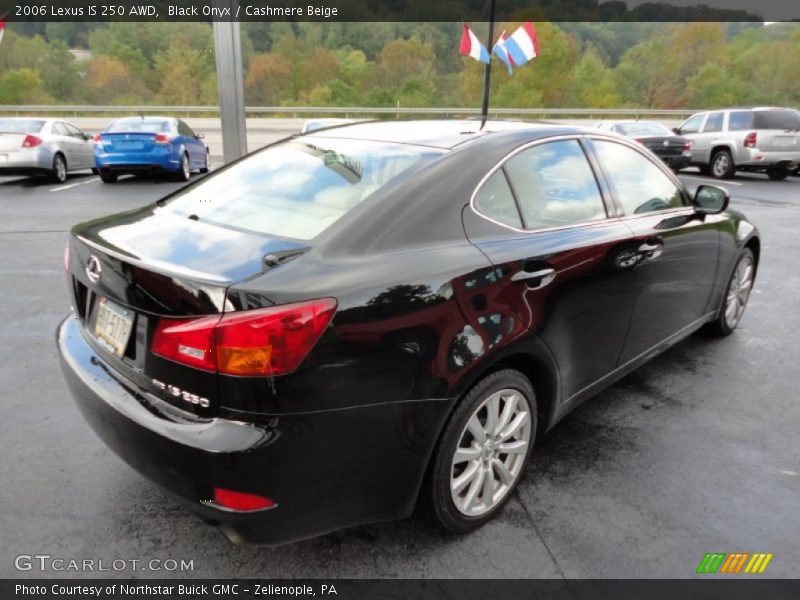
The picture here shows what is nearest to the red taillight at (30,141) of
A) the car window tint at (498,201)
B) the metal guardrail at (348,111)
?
the car window tint at (498,201)

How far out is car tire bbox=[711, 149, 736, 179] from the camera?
49.2 feet

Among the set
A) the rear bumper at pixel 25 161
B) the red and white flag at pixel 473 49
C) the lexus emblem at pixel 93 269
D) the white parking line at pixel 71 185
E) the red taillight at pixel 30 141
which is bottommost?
the white parking line at pixel 71 185

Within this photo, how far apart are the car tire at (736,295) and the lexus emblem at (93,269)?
3830mm

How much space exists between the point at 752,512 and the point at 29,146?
13.2 metres

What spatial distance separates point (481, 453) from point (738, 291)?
3061 mm

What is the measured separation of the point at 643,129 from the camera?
1555cm

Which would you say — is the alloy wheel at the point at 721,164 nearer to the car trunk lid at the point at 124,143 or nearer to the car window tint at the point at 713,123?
the car window tint at the point at 713,123

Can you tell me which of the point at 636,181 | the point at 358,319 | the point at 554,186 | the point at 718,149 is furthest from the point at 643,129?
the point at 358,319

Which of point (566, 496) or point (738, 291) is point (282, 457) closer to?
point (566, 496)

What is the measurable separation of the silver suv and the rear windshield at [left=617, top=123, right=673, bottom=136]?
88 cm

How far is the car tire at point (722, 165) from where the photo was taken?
591 inches

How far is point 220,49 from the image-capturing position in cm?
802

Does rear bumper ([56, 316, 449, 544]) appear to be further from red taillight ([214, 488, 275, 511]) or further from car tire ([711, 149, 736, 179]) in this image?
car tire ([711, 149, 736, 179])

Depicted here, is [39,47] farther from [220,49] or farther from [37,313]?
[37,313]
